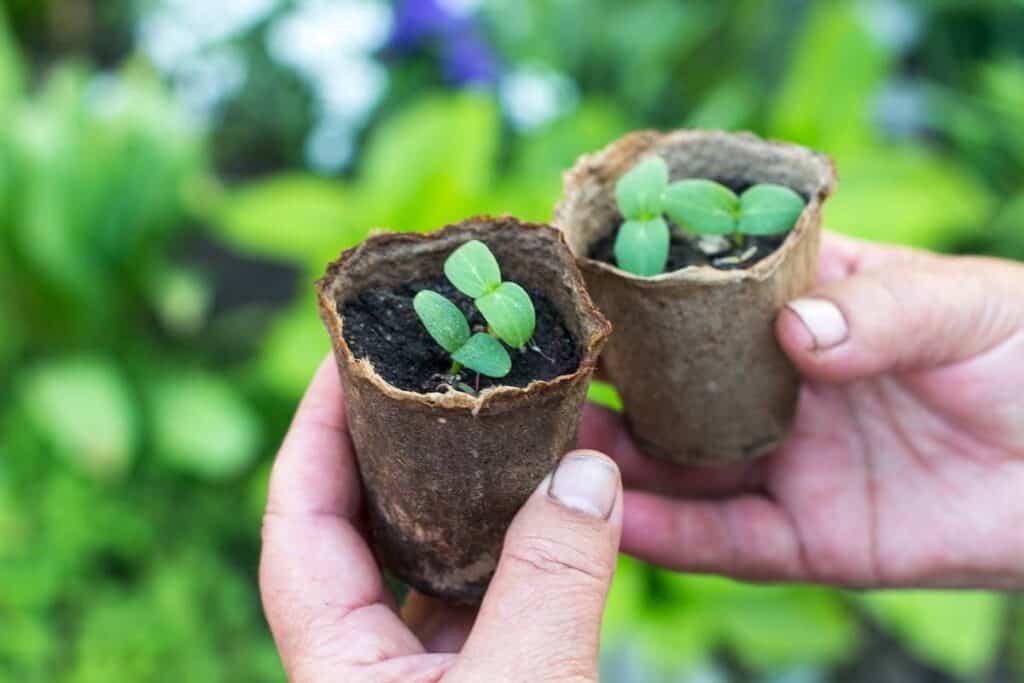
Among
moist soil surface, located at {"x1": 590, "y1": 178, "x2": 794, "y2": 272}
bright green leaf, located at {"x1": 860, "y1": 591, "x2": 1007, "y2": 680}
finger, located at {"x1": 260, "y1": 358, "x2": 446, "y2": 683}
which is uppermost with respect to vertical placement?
moist soil surface, located at {"x1": 590, "y1": 178, "x2": 794, "y2": 272}

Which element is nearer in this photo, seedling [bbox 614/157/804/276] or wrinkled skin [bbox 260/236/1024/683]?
wrinkled skin [bbox 260/236/1024/683]

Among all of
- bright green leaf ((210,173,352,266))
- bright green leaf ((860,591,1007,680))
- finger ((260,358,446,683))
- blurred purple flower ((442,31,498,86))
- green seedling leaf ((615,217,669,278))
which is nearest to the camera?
finger ((260,358,446,683))

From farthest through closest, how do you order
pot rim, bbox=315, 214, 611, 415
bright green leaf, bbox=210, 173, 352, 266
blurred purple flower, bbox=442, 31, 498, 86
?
blurred purple flower, bbox=442, 31, 498, 86, bright green leaf, bbox=210, 173, 352, 266, pot rim, bbox=315, 214, 611, 415

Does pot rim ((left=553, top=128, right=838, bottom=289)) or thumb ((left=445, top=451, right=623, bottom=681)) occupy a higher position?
pot rim ((left=553, top=128, right=838, bottom=289))

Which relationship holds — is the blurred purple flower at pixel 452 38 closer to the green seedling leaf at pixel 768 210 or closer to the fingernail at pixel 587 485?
Result: the green seedling leaf at pixel 768 210

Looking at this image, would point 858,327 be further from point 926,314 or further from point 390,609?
point 390,609

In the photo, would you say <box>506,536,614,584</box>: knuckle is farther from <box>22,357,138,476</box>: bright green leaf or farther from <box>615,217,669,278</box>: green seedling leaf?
<box>22,357,138,476</box>: bright green leaf

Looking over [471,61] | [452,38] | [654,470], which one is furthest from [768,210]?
[452,38]

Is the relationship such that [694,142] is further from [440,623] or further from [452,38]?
[452,38]

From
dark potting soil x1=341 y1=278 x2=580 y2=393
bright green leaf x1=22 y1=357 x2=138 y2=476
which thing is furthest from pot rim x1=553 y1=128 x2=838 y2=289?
bright green leaf x1=22 y1=357 x2=138 y2=476
